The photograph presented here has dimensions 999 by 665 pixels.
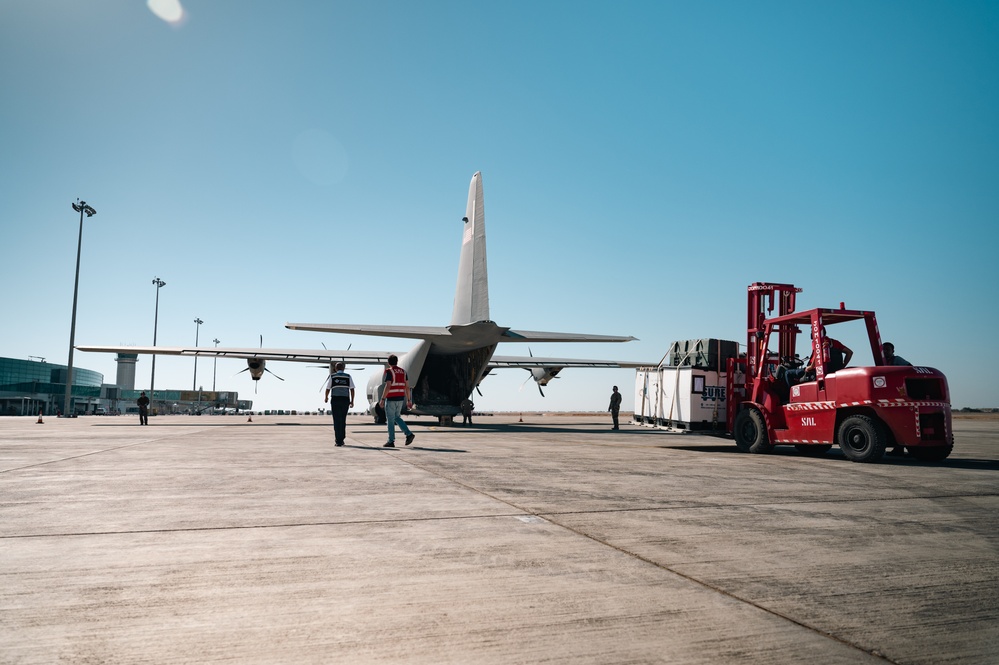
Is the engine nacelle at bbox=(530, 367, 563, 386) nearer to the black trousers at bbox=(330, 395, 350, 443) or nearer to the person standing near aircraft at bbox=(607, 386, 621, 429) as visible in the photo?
the person standing near aircraft at bbox=(607, 386, 621, 429)

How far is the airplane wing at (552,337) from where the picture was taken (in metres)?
20.0

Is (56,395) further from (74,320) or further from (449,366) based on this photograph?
(449,366)

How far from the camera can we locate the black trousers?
12750 millimetres

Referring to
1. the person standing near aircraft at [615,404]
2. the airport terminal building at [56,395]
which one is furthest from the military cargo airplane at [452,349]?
the airport terminal building at [56,395]

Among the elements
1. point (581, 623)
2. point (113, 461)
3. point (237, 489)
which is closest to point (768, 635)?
point (581, 623)

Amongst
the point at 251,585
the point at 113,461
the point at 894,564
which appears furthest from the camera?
the point at 113,461

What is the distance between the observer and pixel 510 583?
3.19 meters

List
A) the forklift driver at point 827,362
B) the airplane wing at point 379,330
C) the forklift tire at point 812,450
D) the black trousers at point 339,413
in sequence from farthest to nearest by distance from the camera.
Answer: the airplane wing at point 379,330 < the forklift tire at point 812,450 < the black trousers at point 339,413 < the forklift driver at point 827,362

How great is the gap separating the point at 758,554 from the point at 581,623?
168cm

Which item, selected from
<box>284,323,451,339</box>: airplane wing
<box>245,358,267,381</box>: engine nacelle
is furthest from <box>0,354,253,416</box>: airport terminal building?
<box>284,323,451,339</box>: airplane wing

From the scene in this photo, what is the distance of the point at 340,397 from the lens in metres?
13.0

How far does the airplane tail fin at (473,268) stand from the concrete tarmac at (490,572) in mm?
14116

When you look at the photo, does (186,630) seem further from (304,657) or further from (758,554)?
(758,554)

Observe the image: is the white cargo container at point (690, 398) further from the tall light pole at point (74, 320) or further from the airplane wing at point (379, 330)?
A: the tall light pole at point (74, 320)
